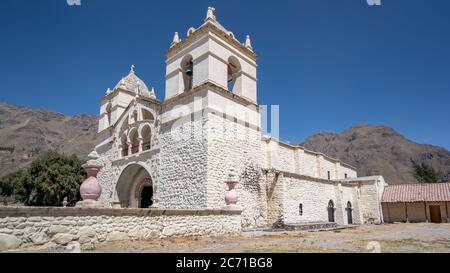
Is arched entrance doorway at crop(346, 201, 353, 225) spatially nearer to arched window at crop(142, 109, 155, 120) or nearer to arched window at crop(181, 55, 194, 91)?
arched window at crop(181, 55, 194, 91)

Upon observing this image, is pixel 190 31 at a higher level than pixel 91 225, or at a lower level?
higher

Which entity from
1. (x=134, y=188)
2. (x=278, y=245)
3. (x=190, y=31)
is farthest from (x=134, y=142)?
(x=278, y=245)

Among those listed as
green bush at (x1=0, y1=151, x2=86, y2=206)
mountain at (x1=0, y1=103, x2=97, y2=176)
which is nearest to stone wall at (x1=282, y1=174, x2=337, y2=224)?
green bush at (x1=0, y1=151, x2=86, y2=206)

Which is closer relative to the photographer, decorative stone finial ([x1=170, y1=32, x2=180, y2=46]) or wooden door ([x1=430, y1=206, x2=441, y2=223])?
decorative stone finial ([x1=170, y1=32, x2=180, y2=46])

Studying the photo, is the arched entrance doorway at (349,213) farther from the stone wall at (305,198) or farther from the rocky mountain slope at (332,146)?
the rocky mountain slope at (332,146)

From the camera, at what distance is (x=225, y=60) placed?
16734 millimetres

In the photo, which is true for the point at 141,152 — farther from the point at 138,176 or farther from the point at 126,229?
the point at 126,229

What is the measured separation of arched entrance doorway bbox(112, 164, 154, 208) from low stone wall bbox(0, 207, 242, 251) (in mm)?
9314

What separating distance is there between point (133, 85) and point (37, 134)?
94792 mm

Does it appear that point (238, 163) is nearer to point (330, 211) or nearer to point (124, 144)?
point (124, 144)

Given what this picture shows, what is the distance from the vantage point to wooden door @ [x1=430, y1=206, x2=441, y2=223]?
26.2 metres

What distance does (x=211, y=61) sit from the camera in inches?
622

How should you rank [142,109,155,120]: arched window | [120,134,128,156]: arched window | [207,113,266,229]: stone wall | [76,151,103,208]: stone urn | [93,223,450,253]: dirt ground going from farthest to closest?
[120,134,128,156]: arched window
[142,109,155,120]: arched window
[207,113,266,229]: stone wall
[76,151,103,208]: stone urn
[93,223,450,253]: dirt ground
